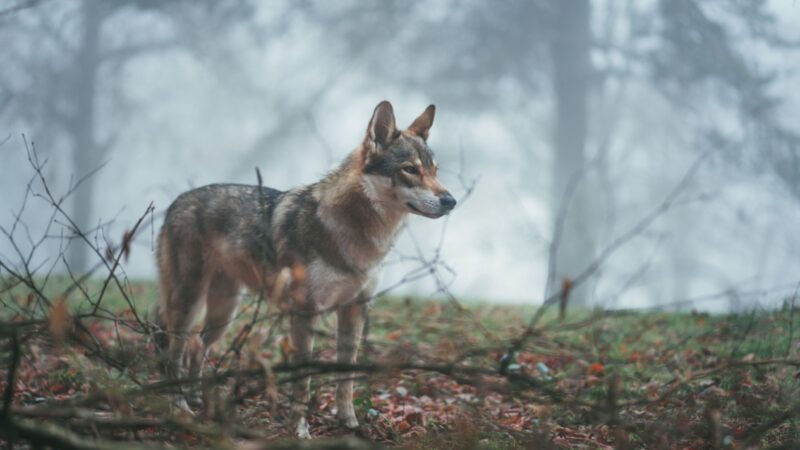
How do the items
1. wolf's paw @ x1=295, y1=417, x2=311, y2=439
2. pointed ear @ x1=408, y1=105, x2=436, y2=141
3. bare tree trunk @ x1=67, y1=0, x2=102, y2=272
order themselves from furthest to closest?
bare tree trunk @ x1=67, y1=0, x2=102, y2=272 → pointed ear @ x1=408, y1=105, x2=436, y2=141 → wolf's paw @ x1=295, y1=417, x2=311, y2=439

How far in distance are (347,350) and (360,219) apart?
1014 millimetres

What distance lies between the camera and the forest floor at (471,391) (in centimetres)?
260

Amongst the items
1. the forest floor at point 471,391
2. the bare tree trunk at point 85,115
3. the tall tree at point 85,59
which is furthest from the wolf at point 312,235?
the bare tree trunk at point 85,115

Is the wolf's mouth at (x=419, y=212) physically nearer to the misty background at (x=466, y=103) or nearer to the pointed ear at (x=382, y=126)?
the pointed ear at (x=382, y=126)

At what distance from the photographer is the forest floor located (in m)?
2.60

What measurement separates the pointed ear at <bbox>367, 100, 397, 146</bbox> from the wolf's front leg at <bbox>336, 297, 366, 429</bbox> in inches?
49.0

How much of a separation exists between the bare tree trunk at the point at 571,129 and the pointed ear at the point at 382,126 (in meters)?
15.9

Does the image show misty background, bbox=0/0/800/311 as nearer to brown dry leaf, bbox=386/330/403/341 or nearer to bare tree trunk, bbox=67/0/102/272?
bare tree trunk, bbox=67/0/102/272

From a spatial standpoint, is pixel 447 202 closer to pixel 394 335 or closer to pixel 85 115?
pixel 394 335

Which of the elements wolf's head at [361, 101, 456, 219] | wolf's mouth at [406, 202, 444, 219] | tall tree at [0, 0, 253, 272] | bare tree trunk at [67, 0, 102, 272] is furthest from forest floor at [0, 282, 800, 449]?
tall tree at [0, 0, 253, 272]

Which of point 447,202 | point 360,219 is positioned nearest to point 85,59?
point 360,219

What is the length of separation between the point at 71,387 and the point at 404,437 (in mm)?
2796

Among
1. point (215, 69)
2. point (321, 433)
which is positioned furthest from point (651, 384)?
point (215, 69)

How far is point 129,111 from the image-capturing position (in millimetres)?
21844
